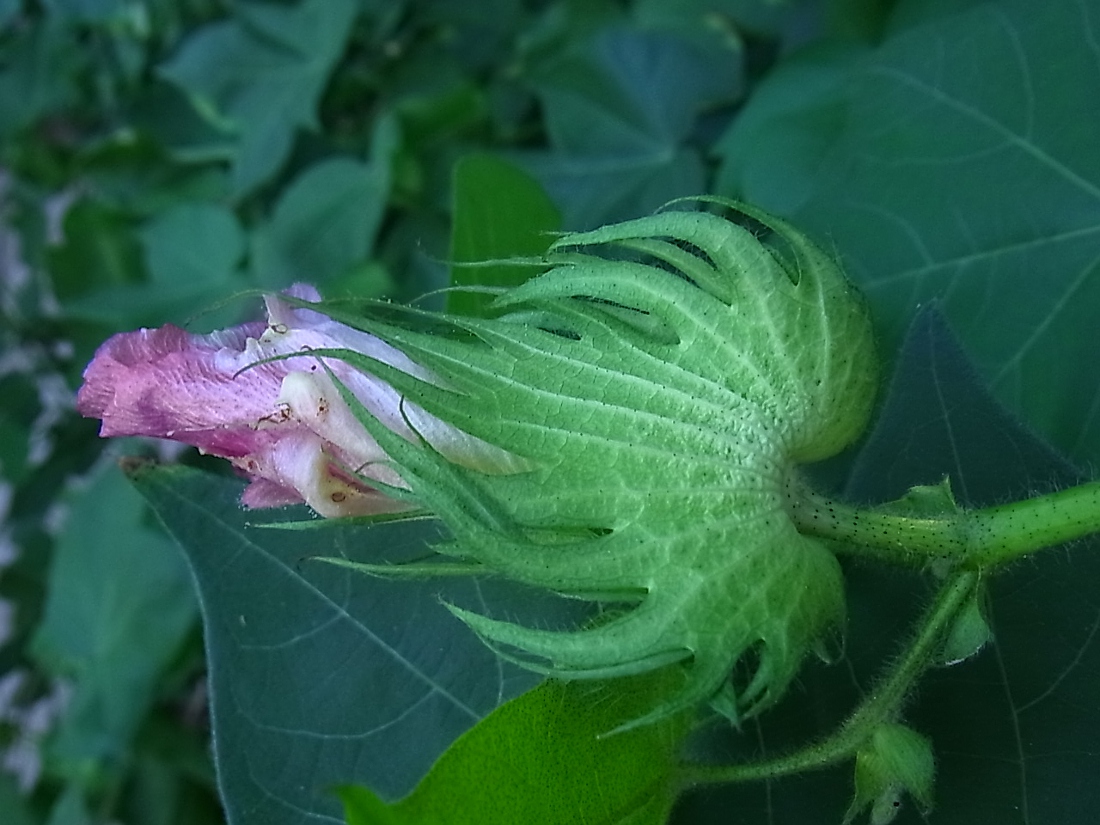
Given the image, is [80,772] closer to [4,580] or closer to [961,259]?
[4,580]

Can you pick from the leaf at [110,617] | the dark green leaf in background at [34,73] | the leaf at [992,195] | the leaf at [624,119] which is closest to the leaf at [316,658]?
the leaf at [992,195]

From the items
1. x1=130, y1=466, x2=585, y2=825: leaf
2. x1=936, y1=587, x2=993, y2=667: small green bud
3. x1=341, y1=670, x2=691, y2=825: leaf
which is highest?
x1=936, y1=587, x2=993, y2=667: small green bud

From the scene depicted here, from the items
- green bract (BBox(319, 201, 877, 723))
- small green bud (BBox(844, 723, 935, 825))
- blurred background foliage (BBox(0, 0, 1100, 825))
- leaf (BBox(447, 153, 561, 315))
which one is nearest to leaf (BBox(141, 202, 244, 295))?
blurred background foliage (BBox(0, 0, 1100, 825))

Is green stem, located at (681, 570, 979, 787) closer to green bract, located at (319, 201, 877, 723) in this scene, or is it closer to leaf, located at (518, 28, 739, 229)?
green bract, located at (319, 201, 877, 723)

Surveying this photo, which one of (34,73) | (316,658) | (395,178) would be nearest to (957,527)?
(316,658)

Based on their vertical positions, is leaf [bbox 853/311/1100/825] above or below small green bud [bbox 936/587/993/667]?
below

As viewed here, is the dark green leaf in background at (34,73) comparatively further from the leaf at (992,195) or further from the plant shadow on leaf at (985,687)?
the plant shadow on leaf at (985,687)

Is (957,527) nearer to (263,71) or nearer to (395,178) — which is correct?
(395,178)

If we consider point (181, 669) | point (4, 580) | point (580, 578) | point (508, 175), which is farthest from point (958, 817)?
point (4, 580)
